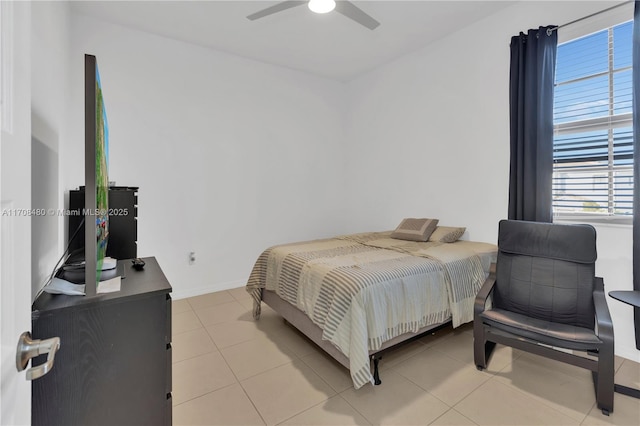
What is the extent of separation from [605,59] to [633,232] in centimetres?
139

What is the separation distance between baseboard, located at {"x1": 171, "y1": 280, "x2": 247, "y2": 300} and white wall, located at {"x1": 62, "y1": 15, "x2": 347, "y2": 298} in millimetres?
12

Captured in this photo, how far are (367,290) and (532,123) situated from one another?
83.7 inches

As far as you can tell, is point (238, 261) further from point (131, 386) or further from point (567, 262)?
point (567, 262)

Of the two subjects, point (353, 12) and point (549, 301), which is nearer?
point (549, 301)

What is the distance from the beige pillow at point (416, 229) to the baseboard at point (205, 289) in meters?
2.11

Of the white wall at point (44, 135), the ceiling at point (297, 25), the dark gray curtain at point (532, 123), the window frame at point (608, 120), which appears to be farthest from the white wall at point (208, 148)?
the window frame at point (608, 120)

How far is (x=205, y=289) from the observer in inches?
149

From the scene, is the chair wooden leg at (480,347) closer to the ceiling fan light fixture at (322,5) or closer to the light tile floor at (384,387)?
the light tile floor at (384,387)

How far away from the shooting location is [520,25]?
2.86 m

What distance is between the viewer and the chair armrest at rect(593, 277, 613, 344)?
1.75 m

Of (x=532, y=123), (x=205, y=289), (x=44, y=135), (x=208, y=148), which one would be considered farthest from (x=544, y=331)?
(x=208, y=148)

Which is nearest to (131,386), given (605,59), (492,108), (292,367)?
(292,367)

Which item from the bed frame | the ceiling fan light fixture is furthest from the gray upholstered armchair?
the ceiling fan light fixture

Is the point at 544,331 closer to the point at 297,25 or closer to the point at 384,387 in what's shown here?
the point at 384,387
